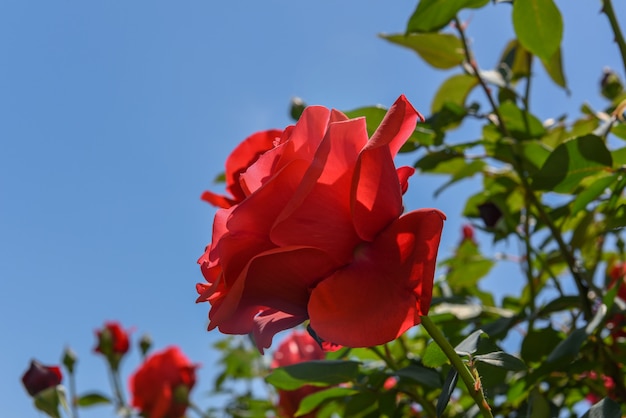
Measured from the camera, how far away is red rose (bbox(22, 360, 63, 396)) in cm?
107

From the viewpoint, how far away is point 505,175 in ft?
3.78

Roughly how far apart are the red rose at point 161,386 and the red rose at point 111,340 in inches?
5.0

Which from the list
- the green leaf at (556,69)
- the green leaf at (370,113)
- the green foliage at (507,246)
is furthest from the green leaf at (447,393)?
the green leaf at (556,69)

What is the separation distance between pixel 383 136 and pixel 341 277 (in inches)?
4.0

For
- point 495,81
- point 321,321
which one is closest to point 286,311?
point 321,321

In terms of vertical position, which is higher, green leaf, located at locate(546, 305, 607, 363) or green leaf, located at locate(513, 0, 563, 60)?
green leaf, located at locate(513, 0, 563, 60)

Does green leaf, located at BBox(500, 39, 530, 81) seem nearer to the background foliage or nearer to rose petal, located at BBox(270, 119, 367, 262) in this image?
the background foliage

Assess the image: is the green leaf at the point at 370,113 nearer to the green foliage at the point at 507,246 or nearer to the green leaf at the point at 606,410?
the green foliage at the point at 507,246

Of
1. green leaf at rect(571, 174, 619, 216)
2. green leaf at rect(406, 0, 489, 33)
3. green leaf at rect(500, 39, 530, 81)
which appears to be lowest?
green leaf at rect(571, 174, 619, 216)

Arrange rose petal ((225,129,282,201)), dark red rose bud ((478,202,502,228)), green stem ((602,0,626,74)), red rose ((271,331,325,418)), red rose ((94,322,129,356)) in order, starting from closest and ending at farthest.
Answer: rose petal ((225,129,282,201))
green stem ((602,0,626,74))
dark red rose bud ((478,202,502,228))
red rose ((271,331,325,418))
red rose ((94,322,129,356))

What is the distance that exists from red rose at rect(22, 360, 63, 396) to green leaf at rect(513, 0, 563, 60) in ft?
2.85

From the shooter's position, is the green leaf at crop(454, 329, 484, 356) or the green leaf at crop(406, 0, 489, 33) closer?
the green leaf at crop(454, 329, 484, 356)

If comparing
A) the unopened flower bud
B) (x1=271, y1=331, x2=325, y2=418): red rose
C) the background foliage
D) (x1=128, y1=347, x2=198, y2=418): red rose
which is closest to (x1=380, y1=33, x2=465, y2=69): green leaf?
the background foliage

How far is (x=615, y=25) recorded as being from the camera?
817mm
